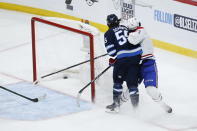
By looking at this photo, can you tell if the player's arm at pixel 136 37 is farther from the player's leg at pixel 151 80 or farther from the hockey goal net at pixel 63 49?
the hockey goal net at pixel 63 49

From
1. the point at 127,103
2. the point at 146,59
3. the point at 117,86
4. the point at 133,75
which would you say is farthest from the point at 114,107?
the point at 146,59

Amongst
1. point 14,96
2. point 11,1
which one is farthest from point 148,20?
point 11,1

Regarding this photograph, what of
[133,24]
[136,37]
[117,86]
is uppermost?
[133,24]

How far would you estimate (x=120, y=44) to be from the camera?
24.7ft

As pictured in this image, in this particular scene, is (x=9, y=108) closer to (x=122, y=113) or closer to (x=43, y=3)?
(x=122, y=113)

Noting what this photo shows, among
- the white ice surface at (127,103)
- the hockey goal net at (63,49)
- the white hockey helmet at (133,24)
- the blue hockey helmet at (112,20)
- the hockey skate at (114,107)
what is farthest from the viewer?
the hockey goal net at (63,49)

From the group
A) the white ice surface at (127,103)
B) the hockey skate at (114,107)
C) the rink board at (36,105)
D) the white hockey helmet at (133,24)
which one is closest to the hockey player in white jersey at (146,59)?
the white hockey helmet at (133,24)

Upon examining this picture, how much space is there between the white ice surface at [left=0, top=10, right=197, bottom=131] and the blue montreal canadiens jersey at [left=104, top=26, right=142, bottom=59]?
73cm

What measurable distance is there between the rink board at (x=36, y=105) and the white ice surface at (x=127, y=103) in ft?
0.48

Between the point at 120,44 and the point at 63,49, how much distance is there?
3.32 m

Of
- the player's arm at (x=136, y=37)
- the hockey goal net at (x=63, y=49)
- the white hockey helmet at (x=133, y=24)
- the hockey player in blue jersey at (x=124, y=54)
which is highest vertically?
the white hockey helmet at (x=133, y=24)

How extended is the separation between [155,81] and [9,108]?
1815 mm

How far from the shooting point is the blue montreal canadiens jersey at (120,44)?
24.7 ft

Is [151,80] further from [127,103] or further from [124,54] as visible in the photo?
[127,103]
